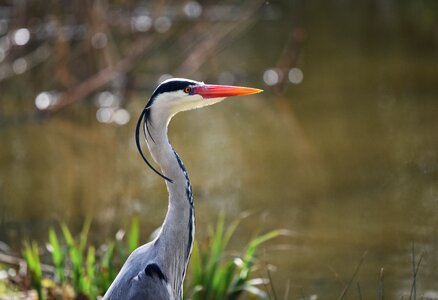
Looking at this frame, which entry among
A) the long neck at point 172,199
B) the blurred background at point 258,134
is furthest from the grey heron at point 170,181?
the blurred background at point 258,134

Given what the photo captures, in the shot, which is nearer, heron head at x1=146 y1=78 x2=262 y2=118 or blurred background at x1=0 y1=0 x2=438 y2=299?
heron head at x1=146 y1=78 x2=262 y2=118

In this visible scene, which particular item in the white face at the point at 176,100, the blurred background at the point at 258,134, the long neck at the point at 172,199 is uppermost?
the white face at the point at 176,100

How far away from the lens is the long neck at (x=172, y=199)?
414 centimetres

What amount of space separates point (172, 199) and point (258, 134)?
7.11 m

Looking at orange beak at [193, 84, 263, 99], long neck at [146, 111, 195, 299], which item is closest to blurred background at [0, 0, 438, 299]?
long neck at [146, 111, 195, 299]

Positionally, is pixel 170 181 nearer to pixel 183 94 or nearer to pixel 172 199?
pixel 172 199

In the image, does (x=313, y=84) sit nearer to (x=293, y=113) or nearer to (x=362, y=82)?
(x=362, y=82)

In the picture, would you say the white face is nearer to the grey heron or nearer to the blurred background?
the grey heron

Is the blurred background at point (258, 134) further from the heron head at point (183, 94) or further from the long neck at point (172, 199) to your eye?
the heron head at point (183, 94)

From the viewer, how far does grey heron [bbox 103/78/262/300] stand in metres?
4.11

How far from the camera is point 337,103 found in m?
12.1

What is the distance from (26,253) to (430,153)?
5.42m

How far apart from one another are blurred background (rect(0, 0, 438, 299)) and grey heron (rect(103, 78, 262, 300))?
4.51ft

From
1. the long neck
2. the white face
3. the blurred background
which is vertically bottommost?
the blurred background
